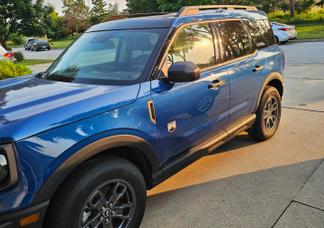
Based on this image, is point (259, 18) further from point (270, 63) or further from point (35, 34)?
point (35, 34)

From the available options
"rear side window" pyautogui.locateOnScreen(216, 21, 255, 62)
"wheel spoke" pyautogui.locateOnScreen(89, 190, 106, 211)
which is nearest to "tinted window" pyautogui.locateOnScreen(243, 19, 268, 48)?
"rear side window" pyautogui.locateOnScreen(216, 21, 255, 62)

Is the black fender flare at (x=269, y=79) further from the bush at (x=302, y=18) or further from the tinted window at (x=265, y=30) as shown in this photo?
the bush at (x=302, y=18)

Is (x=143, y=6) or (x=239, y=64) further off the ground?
(x=143, y=6)

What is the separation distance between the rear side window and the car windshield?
923 mm

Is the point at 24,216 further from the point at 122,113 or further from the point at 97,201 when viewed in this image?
the point at 122,113

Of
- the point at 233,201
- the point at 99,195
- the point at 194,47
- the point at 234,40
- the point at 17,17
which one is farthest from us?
→ the point at 17,17

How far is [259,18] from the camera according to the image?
470cm

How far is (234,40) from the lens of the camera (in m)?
4.04

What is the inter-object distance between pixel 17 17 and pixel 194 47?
22337 millimetres

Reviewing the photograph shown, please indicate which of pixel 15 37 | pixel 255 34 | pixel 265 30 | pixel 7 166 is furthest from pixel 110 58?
pixel 15 37

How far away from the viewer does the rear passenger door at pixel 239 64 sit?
3807mm

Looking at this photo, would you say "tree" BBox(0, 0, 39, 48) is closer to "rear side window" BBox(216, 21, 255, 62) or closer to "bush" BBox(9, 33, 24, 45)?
"bush" BBox(9, 33, 24, 45)

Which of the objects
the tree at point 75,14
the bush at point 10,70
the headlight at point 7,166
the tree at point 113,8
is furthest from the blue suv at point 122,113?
the tree at point 113,8

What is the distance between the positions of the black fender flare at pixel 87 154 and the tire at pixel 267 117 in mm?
2222
